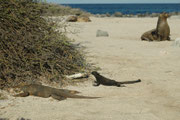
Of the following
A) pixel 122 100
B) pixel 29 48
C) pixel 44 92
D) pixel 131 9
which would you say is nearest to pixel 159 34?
pixel 29 48

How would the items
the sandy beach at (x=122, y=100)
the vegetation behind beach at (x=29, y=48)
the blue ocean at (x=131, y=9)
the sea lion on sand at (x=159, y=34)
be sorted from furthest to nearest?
the blue ocean at (x=131, y=9)
the sea lion on sand at (x=159, y=34)
the vegetation behind beach at (x=29, y=48)
the sandy beach at (x=122, y=100)

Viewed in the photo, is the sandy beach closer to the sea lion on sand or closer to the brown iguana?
the brown iguana

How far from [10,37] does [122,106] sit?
2435mm

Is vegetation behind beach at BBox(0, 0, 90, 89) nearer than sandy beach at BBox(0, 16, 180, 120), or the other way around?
sandy beach at BBox(0, 16, 180, 120)

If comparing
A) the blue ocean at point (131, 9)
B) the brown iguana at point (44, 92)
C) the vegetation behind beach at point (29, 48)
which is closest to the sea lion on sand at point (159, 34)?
the vegetation behind beach at point (29, 48)

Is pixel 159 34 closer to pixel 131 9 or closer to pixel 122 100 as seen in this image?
pixel 122 100

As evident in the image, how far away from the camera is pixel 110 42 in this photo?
1062 cm

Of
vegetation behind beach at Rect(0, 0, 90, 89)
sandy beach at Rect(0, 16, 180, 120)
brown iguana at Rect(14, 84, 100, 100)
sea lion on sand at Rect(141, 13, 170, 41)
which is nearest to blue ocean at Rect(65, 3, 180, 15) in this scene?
sea lion on sand at Rect(141, 13, 170, 41)

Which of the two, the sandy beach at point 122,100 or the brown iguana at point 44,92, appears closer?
the sandy beach at point 122,100

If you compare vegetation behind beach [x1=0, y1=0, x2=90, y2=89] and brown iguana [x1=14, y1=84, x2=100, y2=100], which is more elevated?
vegetation behind beach [x1=0, y1=0, x2=90, y2=89]

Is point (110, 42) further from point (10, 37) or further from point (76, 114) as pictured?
point (76, 114)

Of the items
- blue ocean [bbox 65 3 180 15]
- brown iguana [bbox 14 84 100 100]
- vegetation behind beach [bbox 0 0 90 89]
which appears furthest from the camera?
blue ocean [bbox 65 3 180 15]

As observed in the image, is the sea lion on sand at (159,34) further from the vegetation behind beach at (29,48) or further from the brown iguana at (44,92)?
the brown iguana at (44,92)

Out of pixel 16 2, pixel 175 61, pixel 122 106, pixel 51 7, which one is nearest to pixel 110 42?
pixel 175 61
